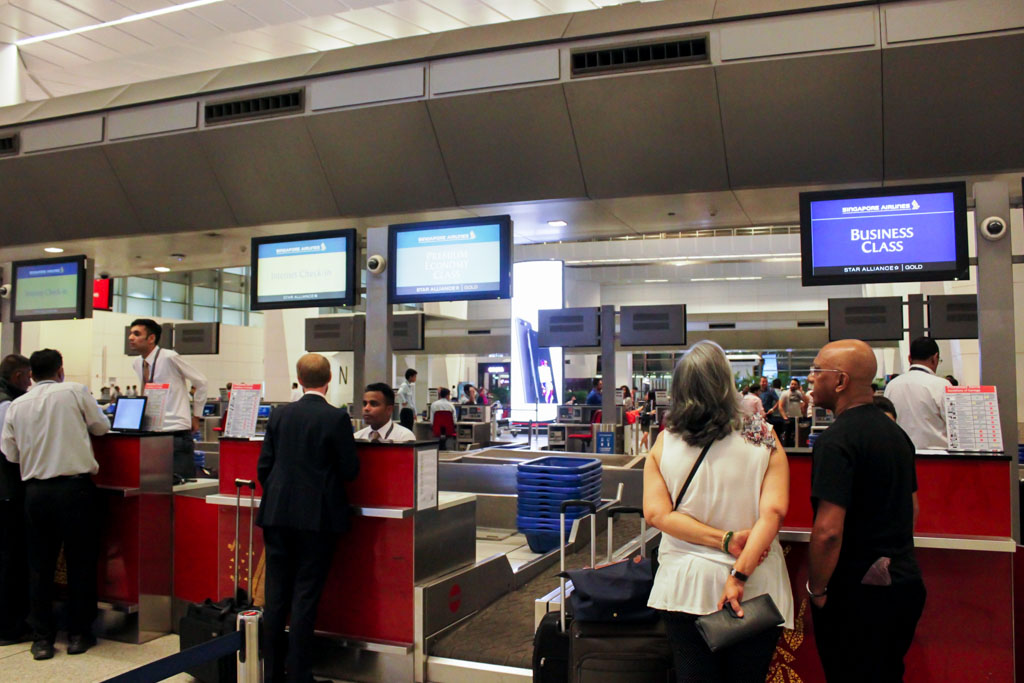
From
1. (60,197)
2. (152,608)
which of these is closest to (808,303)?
(60,197)

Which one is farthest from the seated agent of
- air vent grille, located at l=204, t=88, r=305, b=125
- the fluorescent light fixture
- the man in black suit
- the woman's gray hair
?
the fluorescent light fixture

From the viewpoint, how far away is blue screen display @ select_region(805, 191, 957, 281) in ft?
15.0

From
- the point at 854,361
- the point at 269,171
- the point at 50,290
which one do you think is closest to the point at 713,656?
the point at 854,361

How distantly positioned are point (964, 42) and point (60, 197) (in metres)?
8.43

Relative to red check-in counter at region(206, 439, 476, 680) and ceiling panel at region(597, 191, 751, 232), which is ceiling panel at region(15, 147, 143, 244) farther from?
red check-in counter at region(206, 439, 476, 680)

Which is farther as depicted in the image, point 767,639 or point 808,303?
point 808,303

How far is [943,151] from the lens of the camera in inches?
226

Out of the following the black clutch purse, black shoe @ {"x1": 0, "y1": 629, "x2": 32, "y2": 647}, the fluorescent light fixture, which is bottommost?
black shoe @ {"x1": 0, "y1": 629, "x2": 32, "y2": 647}

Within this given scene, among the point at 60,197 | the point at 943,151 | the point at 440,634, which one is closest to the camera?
the point at 440,634

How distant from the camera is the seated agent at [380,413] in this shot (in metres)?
4.95

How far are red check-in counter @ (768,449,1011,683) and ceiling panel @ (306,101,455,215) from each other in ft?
15.7

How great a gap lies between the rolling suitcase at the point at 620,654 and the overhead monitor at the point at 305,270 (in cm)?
369

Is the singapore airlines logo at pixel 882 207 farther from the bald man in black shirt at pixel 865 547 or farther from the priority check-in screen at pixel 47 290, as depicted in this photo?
the priority check-in screen at pixel 47 290

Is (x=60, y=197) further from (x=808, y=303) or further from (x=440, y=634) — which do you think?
(x=808, y=303)
